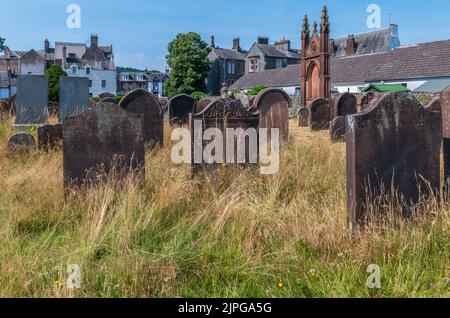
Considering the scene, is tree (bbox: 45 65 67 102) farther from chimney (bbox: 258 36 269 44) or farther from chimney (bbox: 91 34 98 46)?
chimney (bbox: 91 34 98 46)

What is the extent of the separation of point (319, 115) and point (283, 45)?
49.1 metres

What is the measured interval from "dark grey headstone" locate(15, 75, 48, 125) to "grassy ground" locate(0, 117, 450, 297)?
6667 mm

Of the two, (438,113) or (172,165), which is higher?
(438,113)

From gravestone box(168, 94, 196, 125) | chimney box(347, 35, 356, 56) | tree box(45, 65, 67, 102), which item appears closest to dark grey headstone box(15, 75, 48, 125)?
gravestone box(168, 94, 196, 125)

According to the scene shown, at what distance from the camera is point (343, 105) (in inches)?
702

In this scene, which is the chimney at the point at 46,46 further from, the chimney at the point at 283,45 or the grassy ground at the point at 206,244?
the grassy ground at the point at 206,244

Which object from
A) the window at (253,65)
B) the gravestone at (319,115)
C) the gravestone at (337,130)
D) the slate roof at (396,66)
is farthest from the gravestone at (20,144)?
the window at (253,65)

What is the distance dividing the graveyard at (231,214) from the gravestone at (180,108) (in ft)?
17.4

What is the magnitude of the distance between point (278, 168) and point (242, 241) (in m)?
2.63

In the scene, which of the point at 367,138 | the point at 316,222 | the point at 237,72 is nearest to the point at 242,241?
the point at 316,222

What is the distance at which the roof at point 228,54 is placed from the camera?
217 ft

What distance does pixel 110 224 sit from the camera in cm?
439

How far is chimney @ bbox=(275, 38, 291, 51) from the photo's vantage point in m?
65.6

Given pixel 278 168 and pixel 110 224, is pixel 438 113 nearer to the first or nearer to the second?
pixel 278 168
